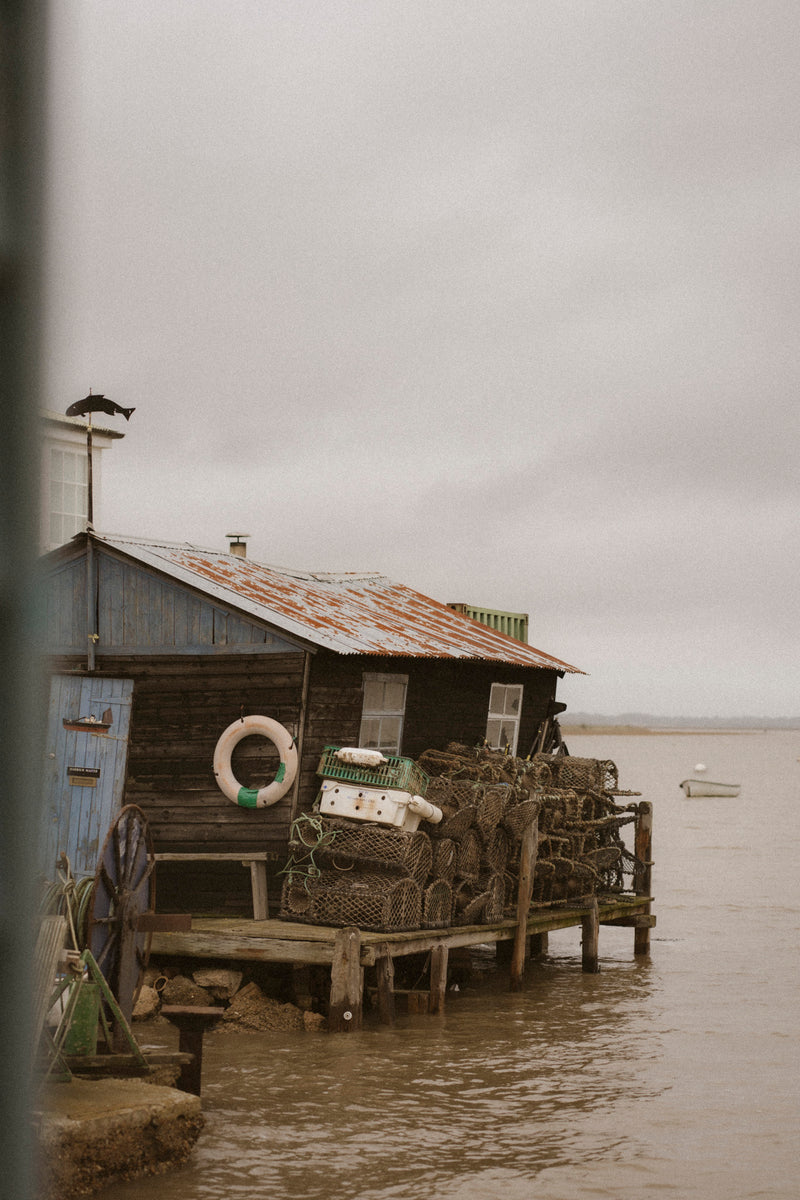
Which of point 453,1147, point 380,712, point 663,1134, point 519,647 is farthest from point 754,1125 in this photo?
point 519,647

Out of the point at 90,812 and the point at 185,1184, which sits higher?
the point at 90,812

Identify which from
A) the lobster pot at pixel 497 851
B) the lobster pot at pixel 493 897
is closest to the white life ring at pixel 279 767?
the lobster pot at pixel 497 851

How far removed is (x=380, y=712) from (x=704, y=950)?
36.3ft

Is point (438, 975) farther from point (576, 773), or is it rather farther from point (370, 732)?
point (576, 773)

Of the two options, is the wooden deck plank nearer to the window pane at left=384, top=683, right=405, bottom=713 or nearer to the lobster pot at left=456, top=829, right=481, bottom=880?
the lobster pot at left=456, top=829, right=481, bottom=880

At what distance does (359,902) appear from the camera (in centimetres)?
1515

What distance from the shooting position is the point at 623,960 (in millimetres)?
23344

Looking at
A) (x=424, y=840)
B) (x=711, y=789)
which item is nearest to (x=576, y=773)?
(x=424, y=840)

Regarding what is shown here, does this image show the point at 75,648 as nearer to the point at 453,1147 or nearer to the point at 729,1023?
the point at 453,1147

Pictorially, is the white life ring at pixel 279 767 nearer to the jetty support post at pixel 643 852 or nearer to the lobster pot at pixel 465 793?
the lobster pot at pixel 465 793

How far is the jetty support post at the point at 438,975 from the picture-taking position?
1585cm

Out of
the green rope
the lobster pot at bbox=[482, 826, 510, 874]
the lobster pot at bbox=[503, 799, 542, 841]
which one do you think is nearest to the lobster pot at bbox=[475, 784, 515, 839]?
the lobster pot at bbox=[482, 826, 510, 874]

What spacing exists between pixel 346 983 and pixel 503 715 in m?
8.34

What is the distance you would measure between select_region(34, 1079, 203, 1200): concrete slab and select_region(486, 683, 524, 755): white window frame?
1199 centimetres
